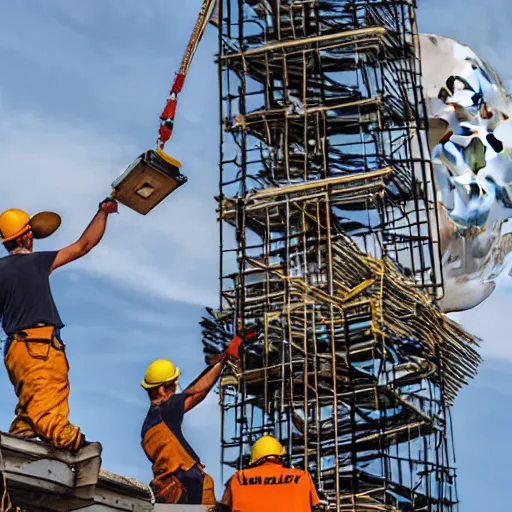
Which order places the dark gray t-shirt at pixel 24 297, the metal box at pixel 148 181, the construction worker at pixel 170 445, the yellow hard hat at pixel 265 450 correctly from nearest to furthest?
the dark gray t-shirt at pixel 24 297
the yellow hard hat at pixel 265 450
the metal box at pixel 148 181
the construction worker at pixel 170 445

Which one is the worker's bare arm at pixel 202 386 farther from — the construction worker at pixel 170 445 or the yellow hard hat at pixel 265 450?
the yellow hard hat at pixel 265 450

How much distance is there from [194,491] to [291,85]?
1123 cm

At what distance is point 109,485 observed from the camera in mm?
11945

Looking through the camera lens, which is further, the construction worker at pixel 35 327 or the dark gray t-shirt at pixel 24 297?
the dark gray t-shirt at pixel 24 297

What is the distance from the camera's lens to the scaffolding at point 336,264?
21.2 m

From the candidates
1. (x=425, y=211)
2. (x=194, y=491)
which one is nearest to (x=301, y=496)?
(x=194, y=491)

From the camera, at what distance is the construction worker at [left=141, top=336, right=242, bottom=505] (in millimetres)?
15095

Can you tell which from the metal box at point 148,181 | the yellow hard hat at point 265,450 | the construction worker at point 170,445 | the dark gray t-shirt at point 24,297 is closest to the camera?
the dark gray t-shirt at point 24,297

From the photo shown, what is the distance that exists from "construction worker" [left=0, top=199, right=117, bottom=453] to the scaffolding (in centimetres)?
882

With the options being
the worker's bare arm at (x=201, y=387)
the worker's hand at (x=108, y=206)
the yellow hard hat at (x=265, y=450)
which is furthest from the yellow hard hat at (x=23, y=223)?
the worker's bare arm at (x=201, y=387)

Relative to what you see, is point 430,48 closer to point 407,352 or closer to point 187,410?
point 407,352

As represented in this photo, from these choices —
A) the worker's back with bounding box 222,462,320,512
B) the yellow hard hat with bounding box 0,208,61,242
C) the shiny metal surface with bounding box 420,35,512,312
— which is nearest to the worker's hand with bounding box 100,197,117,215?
the yellow hard hat with bounding box 0,208,61,242

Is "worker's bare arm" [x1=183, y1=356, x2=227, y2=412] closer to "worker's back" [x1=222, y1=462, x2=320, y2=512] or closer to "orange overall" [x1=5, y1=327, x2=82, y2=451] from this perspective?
"worker's back" [x1=222, y1=462, x2=320, y2=512]

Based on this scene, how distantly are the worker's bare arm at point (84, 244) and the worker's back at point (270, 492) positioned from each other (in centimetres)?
260
